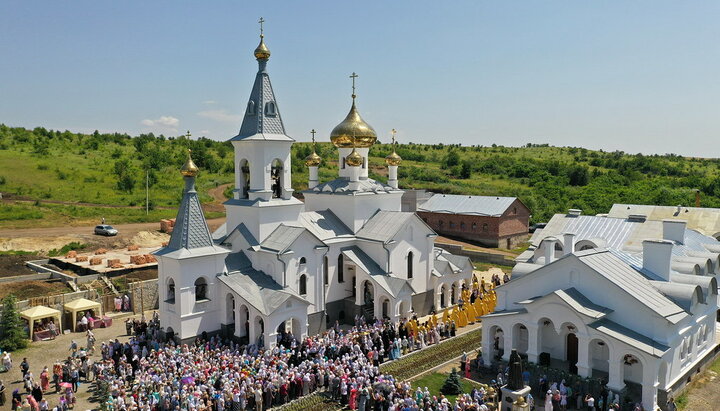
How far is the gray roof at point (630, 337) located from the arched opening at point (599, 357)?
664 millimetres

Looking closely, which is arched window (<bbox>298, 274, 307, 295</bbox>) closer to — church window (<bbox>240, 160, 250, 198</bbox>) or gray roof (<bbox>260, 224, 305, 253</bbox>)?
gray roof (<bbox>260, 224, 305, 253</bbox>)

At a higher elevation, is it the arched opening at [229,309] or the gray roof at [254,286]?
the gray roof at [254,286]

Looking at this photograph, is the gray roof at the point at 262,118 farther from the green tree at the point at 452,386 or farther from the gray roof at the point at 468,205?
the gray roof at the point at 468,205

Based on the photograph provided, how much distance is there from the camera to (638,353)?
48.6 ft

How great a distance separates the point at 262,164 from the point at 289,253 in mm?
3872

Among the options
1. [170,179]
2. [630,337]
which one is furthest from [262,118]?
[170,179]

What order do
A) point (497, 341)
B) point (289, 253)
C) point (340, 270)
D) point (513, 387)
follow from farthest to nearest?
point (340, 270) → point (289, 253) → point (497, 341) → point (513, 387)

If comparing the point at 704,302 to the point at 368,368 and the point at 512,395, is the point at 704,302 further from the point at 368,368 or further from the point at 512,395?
the point at 368,368

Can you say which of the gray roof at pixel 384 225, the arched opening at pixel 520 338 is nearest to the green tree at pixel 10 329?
the gray roof at pixel 384 225

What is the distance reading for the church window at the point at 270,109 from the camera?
21.5 metres

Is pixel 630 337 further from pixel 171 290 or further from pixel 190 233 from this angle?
pixel 171 290

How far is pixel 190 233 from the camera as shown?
19.2 meters

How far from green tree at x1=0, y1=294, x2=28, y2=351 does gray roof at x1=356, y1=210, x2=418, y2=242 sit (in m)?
13.8

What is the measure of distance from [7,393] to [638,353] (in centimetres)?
1901
